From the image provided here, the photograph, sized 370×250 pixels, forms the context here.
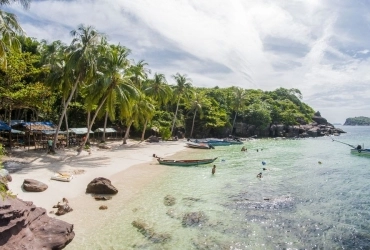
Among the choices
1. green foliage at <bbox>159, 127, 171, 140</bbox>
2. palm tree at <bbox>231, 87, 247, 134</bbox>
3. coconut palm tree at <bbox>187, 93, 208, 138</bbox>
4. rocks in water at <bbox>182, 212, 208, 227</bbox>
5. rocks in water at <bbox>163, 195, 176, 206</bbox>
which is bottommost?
rocks in water at <bbox>182, 212, 208, 227</bbox>

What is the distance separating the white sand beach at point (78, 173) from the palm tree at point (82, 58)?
146 inches

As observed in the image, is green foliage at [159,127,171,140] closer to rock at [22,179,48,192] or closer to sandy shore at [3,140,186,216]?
sandy shore at [3,140,186,216]

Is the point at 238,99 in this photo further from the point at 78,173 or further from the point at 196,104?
the point at 78,173

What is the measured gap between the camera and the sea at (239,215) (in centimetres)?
1111

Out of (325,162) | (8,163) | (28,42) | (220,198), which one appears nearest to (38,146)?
(8,163)

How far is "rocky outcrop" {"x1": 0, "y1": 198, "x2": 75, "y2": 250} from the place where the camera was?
8.67 metres

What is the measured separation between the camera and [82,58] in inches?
966

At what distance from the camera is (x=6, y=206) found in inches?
358

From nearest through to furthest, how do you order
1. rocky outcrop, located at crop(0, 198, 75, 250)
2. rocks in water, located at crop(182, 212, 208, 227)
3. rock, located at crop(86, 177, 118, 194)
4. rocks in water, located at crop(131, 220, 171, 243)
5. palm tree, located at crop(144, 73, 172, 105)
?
1. rocky outcrop, located at crop(0, 198, 75, 250)
2. rocks in water, located at crop(131, 220, 171, 243)
3. rocks in water, located at crop(182, 212, 208, 227)
4. rock, located at crop(86, 177, 118, 194)
5. palm tree, located at crop(144, 73, 172, 105)

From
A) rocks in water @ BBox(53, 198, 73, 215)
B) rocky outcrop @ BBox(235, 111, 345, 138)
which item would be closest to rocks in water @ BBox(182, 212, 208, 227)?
rocks in water @ BBox(53, 198, 73, 215)

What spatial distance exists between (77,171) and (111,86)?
11.3 m

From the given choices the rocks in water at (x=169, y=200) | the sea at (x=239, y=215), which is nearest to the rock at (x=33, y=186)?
the sea at (x=239, y=215)

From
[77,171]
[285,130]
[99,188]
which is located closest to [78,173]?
[77,171]

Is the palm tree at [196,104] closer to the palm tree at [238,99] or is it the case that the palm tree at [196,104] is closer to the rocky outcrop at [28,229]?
the palm tree at [238,99]
